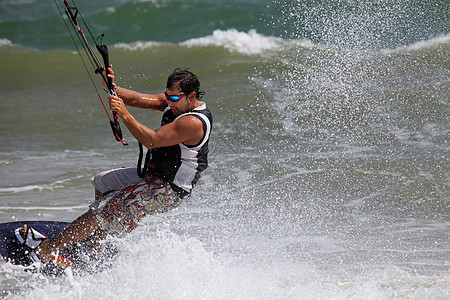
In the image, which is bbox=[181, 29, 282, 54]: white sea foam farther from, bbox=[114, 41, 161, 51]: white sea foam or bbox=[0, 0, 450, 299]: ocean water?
bbox=[114, 41, 161, 51]: white sea foam

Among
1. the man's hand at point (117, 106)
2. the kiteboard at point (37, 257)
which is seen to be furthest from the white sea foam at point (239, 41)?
the man's hand at point (117, 106)

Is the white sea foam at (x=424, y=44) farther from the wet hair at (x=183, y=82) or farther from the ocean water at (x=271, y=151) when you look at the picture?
the wet hair at (x=183, y=82)

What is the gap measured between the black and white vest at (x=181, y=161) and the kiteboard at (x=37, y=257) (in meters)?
0.88

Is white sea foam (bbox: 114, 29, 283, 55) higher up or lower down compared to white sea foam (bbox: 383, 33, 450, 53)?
lower down

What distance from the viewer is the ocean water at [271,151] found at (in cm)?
428

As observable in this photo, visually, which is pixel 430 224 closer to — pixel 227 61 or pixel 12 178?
pixel 12 178

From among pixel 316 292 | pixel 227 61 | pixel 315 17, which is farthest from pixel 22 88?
pixel 316 292

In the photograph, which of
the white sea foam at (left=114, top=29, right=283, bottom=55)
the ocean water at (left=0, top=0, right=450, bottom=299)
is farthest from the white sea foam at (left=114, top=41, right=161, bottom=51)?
the ocean water at (left=0, top=0, right=450, bottom=299)

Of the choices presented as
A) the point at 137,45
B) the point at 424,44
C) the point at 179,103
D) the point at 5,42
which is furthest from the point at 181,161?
the point at 5,42

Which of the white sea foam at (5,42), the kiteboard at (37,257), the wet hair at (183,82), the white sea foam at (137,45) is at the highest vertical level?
the wet hair at (183,82)

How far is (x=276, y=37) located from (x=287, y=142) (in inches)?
237

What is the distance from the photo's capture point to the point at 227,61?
504 inches

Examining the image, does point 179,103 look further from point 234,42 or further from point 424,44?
point 234,42

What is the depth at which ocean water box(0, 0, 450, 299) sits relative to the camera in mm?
4281
